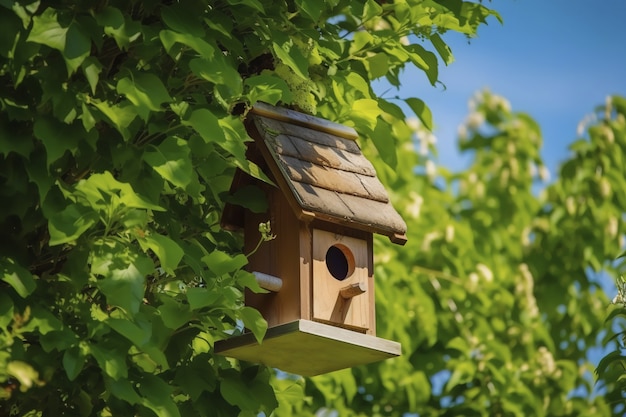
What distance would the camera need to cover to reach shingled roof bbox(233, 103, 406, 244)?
4266 mm

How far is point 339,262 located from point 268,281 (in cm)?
31

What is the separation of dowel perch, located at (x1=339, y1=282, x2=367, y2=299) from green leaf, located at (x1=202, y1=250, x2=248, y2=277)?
1.90 feet

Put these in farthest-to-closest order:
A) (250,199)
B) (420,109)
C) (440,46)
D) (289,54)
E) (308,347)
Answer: (420,109) < (440,46) < (250,199) < (308,347) < (289,54)

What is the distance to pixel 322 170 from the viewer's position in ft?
14.6

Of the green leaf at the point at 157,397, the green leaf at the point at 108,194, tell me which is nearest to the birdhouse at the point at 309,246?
the green leaf at the point at 157,397

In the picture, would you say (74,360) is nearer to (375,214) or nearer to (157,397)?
(157,397)

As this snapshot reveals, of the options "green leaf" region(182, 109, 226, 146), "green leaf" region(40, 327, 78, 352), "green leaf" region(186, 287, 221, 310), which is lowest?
"green leaf" region(40, 327, 78, 352)

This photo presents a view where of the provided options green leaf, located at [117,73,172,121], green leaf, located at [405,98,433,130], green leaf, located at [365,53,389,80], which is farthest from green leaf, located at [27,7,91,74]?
green leaf, located at [405,98,433,130]

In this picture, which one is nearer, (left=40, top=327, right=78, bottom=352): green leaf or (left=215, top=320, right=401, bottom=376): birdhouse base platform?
(left=40, top=327, right=78, bottom=352): green leaf

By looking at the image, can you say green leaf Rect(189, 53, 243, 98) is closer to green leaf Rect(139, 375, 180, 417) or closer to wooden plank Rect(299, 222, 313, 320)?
wooden plank Rect(299, 222, 313, 320)

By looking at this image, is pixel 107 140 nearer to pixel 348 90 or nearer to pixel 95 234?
pixel 95 234

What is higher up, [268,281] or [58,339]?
[268,281]

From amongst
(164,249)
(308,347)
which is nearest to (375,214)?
(308,347)

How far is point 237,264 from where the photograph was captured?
3826 millimetres
